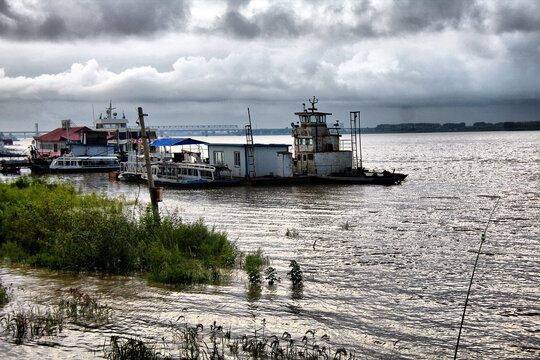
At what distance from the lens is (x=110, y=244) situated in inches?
560

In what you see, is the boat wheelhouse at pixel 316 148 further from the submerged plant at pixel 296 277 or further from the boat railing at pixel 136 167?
the submerged plant at pixel 296 277

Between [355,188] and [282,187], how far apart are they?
6032 mm

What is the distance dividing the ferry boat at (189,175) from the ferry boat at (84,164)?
62.0 ft

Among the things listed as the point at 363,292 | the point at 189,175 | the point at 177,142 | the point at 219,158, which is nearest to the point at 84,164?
the point at 177,142

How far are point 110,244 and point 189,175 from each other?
100 feet

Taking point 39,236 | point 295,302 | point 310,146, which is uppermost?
point 310,146

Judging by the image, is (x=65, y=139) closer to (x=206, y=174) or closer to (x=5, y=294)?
(x=206, y=174)

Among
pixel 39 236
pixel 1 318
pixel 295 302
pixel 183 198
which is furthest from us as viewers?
pixel 183 198

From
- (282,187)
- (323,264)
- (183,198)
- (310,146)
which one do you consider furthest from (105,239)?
(310,146)

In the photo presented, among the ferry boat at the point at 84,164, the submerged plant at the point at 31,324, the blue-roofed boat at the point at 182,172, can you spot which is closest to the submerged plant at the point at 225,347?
the submerged plant at the point at 31,324

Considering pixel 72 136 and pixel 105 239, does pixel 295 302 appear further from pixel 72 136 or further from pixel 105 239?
pixel 72 136

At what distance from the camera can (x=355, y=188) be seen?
134 ft

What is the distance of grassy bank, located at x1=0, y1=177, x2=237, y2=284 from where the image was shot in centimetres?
1379

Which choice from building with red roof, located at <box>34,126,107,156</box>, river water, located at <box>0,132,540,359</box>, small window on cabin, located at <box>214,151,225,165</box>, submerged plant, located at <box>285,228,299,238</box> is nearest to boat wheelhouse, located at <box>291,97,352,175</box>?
small window on cabin, located at <box>214,151,225,165</box>
